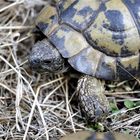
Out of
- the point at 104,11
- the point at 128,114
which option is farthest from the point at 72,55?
the point at 128,114

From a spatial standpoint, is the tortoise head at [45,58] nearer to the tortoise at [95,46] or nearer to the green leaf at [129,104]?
the tortoise at [95,46]

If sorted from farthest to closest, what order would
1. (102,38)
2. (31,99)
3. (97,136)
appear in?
(31,99) < (102,38) < (97,136)

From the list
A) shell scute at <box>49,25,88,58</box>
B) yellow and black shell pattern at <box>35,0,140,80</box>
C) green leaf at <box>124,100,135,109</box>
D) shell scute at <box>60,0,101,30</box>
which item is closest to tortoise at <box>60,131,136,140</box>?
green leaf at <box>124,100,135,109</box>

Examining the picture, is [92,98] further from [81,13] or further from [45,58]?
[81,13]

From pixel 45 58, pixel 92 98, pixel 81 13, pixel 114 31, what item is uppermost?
pixel 81 13

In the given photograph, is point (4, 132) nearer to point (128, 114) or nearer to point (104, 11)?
point (128, 114)

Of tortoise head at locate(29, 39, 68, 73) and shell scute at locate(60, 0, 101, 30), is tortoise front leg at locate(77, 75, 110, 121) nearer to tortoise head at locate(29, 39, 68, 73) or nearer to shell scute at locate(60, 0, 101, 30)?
tortoise head at locate(29, 39, 68, 73)

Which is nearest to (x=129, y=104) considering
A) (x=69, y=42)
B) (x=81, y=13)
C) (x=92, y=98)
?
(x=92, y=98)
